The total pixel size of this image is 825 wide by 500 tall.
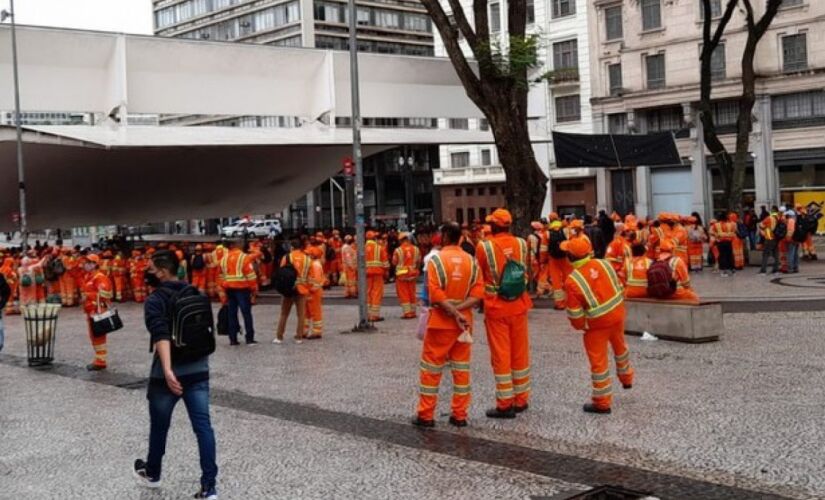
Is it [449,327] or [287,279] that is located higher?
[287,279]

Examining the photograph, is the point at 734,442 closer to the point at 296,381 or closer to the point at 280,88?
the point at 296,381

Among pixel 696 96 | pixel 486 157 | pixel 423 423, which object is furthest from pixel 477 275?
pixel 486 157

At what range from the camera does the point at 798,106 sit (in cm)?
4188

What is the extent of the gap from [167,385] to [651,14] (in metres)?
44.5

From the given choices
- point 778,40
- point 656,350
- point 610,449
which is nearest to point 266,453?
point 610,449

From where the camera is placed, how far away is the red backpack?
1267 cm

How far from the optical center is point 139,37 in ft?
90.7

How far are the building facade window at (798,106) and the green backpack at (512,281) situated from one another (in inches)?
1481

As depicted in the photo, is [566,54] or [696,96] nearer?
[696,96]

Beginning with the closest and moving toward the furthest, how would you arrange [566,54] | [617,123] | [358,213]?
1. [358,213]
2. [617,123]
3. [566,54]

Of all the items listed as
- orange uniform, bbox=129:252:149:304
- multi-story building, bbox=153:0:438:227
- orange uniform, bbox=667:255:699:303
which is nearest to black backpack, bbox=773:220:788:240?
orange uniform, bbox=667:255:699:303

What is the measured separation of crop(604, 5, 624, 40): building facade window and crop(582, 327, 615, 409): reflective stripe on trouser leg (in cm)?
4229

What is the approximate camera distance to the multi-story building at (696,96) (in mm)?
41500

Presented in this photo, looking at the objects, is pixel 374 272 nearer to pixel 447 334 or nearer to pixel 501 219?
pixel 501 219
